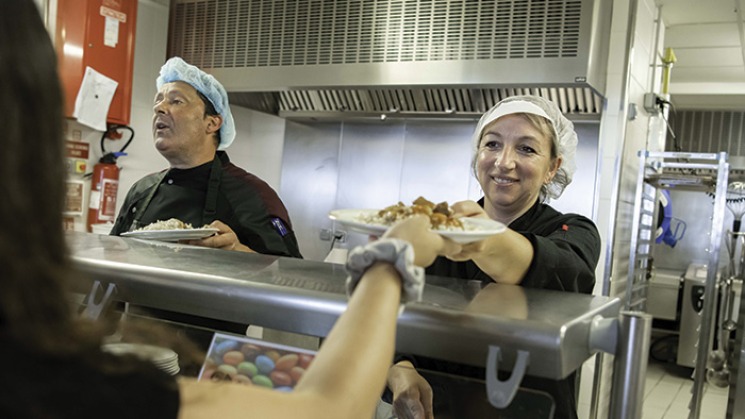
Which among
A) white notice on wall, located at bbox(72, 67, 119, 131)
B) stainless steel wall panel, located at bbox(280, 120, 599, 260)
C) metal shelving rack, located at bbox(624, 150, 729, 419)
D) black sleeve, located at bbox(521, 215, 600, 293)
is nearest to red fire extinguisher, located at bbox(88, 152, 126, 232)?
white notice on wall, located at bbox(72, 67, 119, 131)

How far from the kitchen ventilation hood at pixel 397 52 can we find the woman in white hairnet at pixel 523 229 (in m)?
1.59

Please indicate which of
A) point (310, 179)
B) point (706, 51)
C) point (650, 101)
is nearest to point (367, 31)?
point (310, 179)

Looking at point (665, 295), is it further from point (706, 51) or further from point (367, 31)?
point (367, 31)

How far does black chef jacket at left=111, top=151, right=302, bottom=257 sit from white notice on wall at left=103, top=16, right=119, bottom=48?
1.54m

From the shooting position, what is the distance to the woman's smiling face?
6.05 feet

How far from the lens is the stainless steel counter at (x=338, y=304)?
0.94 metres

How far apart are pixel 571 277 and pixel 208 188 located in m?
1.55

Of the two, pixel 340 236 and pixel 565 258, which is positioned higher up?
pixel 565 258

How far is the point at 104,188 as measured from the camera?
155 inches

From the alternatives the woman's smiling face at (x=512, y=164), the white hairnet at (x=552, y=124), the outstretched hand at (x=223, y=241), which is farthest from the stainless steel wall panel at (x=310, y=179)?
the woman's smiling face at (x=512, y=164)

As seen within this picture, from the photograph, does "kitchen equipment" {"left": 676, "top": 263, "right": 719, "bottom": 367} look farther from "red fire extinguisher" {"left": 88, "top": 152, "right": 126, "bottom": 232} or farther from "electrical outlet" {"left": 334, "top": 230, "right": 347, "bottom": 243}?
"red fire extinguisher" {"left": 88, "top": 152, "right": 126, "bottom": 232}

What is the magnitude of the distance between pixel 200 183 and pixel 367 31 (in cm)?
173

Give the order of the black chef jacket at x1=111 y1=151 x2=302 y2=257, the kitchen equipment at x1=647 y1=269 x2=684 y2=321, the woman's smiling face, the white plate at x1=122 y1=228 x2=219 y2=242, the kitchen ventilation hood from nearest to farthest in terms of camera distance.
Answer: the white plate at x1=122 y1=228 x2=219 y2=242
the woman's smiling face
the black chef jacket at x1=111 y1=151 x2=302 y2=257
the kitchen ventilation hood
the kitchen equipment at x1=647 y1=269 x2=684 y2=321

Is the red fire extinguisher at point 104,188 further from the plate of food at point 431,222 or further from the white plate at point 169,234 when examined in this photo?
the plate of food at point 431,222
